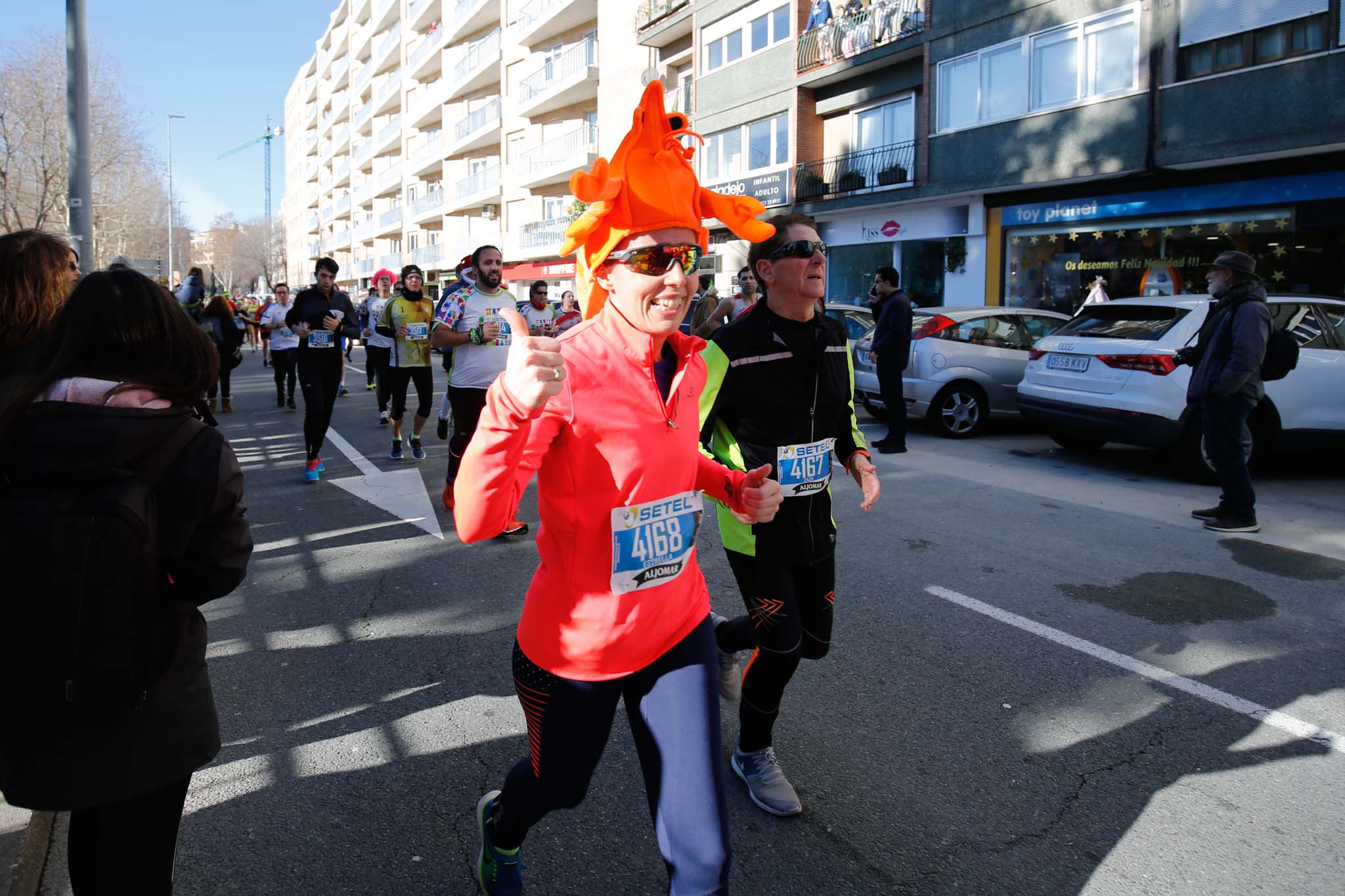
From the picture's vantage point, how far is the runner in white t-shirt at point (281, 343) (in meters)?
14.6

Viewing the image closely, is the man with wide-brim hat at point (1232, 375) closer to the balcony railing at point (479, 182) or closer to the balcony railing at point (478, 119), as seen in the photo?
the balcony railing at point (479, 182)

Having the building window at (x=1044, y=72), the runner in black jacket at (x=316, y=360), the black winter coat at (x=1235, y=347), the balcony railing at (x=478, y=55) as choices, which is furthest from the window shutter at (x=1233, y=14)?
the balcony railing at (x=478, y=55)

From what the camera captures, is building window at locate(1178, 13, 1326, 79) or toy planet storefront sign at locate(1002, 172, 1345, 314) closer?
building window at locate(1178, 13, 1326, 79)

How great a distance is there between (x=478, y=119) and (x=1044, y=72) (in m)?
33.9

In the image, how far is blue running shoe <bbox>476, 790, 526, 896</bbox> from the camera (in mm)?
2406

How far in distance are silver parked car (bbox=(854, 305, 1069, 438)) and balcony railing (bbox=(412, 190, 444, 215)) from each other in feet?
146

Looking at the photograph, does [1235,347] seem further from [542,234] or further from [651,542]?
[542,234]

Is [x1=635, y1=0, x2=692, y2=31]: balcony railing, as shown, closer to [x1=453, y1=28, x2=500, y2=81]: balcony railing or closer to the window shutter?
[x1=453, y1=28, x2=500, y2=81]: balcony railing

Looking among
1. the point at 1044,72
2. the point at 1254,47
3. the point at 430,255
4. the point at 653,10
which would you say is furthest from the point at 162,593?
the point at 430,255

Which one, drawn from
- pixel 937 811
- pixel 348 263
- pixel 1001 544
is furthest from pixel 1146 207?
pixel 348 263

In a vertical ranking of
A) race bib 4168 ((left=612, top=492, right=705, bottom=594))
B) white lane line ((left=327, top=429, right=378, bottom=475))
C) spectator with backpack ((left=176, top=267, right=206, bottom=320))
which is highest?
spectator with backpack ((left=176, top=267, right=206, bottom=320))

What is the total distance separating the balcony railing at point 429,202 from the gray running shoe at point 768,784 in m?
52.1

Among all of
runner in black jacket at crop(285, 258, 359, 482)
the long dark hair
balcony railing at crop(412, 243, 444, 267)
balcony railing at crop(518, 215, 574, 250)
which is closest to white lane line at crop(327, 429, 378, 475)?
runner in black jacket at crop(285, 258, 359, 482)

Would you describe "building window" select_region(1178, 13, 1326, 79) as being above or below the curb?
above
